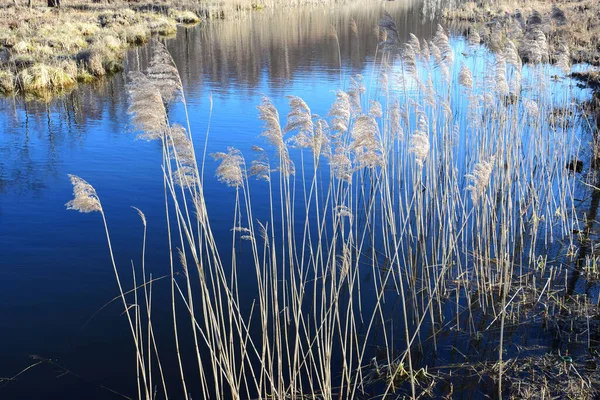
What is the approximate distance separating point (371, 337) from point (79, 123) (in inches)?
401

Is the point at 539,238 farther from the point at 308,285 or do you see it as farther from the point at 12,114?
the point at 12,114

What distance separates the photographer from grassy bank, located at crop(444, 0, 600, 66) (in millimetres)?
10086

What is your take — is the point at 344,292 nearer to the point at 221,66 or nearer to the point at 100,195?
the point at 100,195

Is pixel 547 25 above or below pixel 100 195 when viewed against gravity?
above

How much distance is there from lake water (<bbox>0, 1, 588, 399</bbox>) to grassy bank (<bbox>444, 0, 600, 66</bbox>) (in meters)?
2.70

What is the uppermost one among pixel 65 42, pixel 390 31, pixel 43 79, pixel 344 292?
pixel 390 31

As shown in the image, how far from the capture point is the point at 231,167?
4.29 metres

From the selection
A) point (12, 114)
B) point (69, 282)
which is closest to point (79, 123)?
point (12, 114)

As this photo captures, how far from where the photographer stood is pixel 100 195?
9203 mm

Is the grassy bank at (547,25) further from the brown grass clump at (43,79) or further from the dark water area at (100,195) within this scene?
the brown grass clump at (43,79)

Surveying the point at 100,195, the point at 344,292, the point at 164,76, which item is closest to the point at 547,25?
the point at 344,292

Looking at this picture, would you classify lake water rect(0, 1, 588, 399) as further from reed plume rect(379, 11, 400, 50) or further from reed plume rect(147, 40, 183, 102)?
reed plume rect(379, 11, 400, 50)

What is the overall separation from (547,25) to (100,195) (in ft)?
26.3

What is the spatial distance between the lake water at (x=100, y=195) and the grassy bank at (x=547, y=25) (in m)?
2.70
